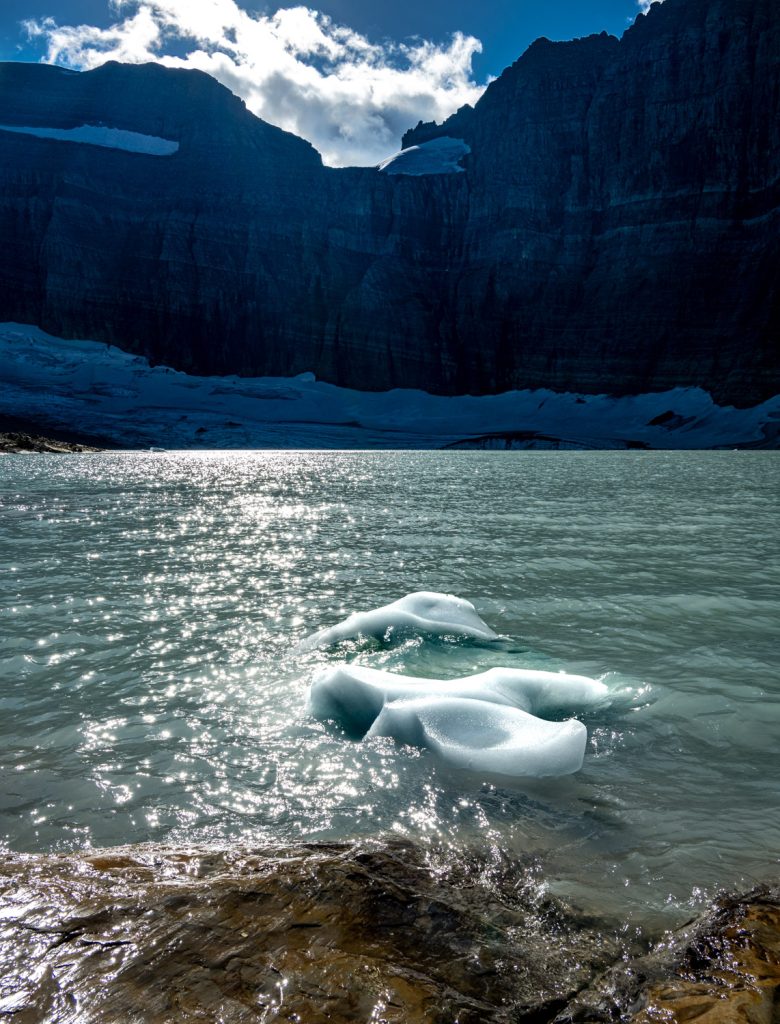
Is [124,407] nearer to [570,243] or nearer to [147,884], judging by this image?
[570,243]

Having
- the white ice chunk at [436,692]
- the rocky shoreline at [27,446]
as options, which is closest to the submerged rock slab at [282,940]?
the white ice chunk at [436,692]

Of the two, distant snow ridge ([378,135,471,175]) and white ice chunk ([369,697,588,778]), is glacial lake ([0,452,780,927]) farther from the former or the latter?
distant snow ridge ([378,135,471,175])

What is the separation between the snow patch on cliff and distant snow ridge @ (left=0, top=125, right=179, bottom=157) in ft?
160

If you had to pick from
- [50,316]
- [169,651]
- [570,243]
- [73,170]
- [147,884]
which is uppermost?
[73,170]

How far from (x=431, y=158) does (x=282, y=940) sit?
541 ft

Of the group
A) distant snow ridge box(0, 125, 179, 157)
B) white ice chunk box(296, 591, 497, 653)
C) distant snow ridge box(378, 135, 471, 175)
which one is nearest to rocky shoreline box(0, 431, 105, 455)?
white ice chunk box(296, 591, 497, 653)

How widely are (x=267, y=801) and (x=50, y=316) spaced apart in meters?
144

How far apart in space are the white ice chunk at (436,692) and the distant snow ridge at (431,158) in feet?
501

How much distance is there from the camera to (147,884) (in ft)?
9.80

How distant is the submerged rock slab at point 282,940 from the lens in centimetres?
225

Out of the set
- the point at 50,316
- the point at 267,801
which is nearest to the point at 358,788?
the point at 267,801

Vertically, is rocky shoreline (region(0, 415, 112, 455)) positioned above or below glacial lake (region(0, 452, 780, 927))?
below

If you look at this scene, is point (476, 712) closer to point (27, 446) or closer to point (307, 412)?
point (27, 446)

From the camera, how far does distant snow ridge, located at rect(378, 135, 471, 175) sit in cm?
14450
